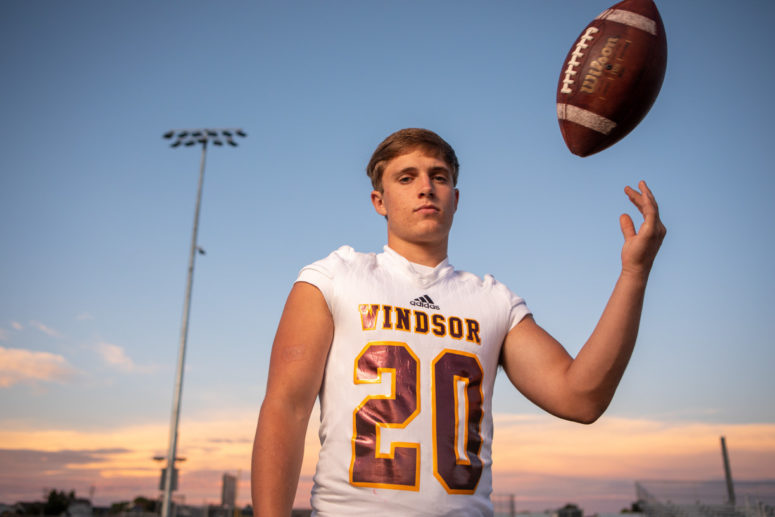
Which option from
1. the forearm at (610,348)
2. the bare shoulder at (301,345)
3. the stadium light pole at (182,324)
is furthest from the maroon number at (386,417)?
the stadium light pole at (182,324)

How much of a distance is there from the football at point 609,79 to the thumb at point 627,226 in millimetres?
915

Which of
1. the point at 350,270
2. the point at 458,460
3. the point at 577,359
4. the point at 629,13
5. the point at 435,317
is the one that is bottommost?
the point at 458,460

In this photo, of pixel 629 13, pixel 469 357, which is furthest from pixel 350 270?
pixel 629 13

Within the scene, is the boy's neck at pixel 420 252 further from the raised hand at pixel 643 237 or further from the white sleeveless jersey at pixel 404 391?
the raised hand at pixel 643 237

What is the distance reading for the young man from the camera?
2.09 meters

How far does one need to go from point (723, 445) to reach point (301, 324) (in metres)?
33.6

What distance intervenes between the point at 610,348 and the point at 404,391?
71 centimetres

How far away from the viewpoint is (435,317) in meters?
2.41

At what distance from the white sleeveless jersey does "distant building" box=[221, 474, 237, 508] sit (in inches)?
766

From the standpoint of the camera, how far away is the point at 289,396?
2186mm

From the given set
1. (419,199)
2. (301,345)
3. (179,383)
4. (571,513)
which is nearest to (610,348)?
(419,199)

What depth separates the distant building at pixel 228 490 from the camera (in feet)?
65.6

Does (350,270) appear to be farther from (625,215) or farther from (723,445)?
(723,445)

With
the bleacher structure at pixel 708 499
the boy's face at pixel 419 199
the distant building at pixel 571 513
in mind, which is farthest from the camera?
the distant building at pixel 571 513
